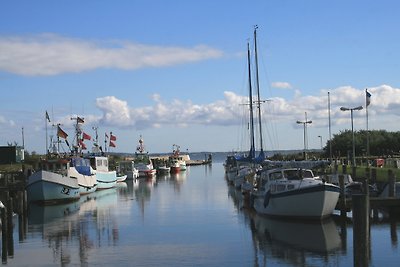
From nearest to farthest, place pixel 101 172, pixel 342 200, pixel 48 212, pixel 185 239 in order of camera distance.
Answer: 1. pixel 185 239
2. pixel 342 200
3. pixel 48 212
4. pixel 101 172

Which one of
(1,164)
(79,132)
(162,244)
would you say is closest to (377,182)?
(162,244)

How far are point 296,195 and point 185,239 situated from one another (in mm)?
6725

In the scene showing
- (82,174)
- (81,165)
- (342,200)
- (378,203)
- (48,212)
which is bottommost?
(48,212)

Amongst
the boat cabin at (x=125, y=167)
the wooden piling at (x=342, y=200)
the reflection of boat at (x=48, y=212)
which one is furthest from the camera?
the boat cabin at (x=125, y=167)

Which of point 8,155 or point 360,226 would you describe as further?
point 8,155

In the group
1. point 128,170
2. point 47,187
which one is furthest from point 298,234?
point 128,170

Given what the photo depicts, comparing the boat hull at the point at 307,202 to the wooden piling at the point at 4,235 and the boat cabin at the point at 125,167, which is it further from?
the boat cabin at the point at 125,167

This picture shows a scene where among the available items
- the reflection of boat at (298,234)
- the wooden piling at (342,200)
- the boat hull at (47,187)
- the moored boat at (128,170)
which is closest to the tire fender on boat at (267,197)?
the reflection of boat at (298,234)

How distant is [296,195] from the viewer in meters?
33.2

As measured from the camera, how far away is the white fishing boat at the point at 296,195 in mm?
32625

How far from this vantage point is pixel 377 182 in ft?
144

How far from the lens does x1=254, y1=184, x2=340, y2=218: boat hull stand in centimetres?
3247

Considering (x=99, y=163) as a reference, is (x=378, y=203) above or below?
below

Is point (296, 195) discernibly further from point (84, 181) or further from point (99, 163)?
point (99, 163)
